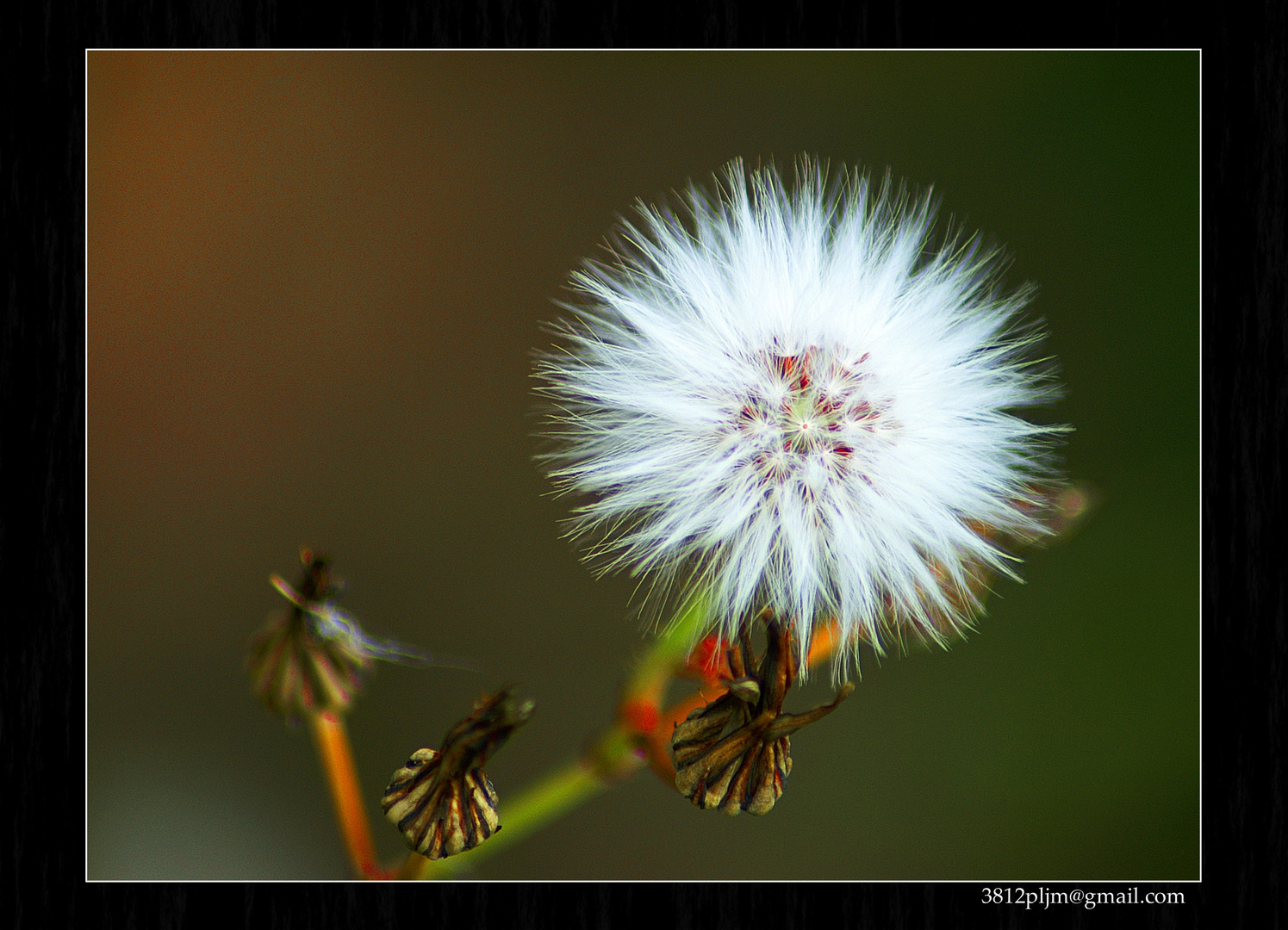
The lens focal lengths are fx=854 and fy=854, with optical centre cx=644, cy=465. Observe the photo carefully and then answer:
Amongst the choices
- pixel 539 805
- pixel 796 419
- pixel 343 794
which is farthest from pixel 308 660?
pixel 796 419

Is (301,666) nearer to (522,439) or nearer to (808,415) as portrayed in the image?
(808,415)

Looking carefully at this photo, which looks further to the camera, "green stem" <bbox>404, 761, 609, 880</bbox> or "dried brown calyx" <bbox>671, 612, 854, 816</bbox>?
"green stem" <bbox>404, 761, 609, 880</bbox>

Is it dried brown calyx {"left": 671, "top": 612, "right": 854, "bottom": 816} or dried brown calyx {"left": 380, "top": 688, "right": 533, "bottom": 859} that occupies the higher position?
dried brown calyx {"left": 671, "top": 612, "right": 854, "bottom": 816}

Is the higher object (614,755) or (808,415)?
(808,415)

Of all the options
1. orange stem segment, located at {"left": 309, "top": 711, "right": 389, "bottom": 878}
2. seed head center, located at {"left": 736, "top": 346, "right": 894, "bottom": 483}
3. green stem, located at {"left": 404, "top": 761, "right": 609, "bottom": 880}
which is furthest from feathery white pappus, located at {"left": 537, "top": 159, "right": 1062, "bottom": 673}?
orange stem segment, located at {"left": 309, "top": 711, "right": 389, "bottom": 878}

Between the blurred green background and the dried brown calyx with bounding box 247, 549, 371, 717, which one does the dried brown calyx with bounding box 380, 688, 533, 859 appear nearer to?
the dried brown calyx with bounding box 247, 549, 371, 717

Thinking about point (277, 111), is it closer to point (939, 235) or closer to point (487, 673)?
point (487, 673)

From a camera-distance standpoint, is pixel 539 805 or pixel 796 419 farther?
pixel 539 805
